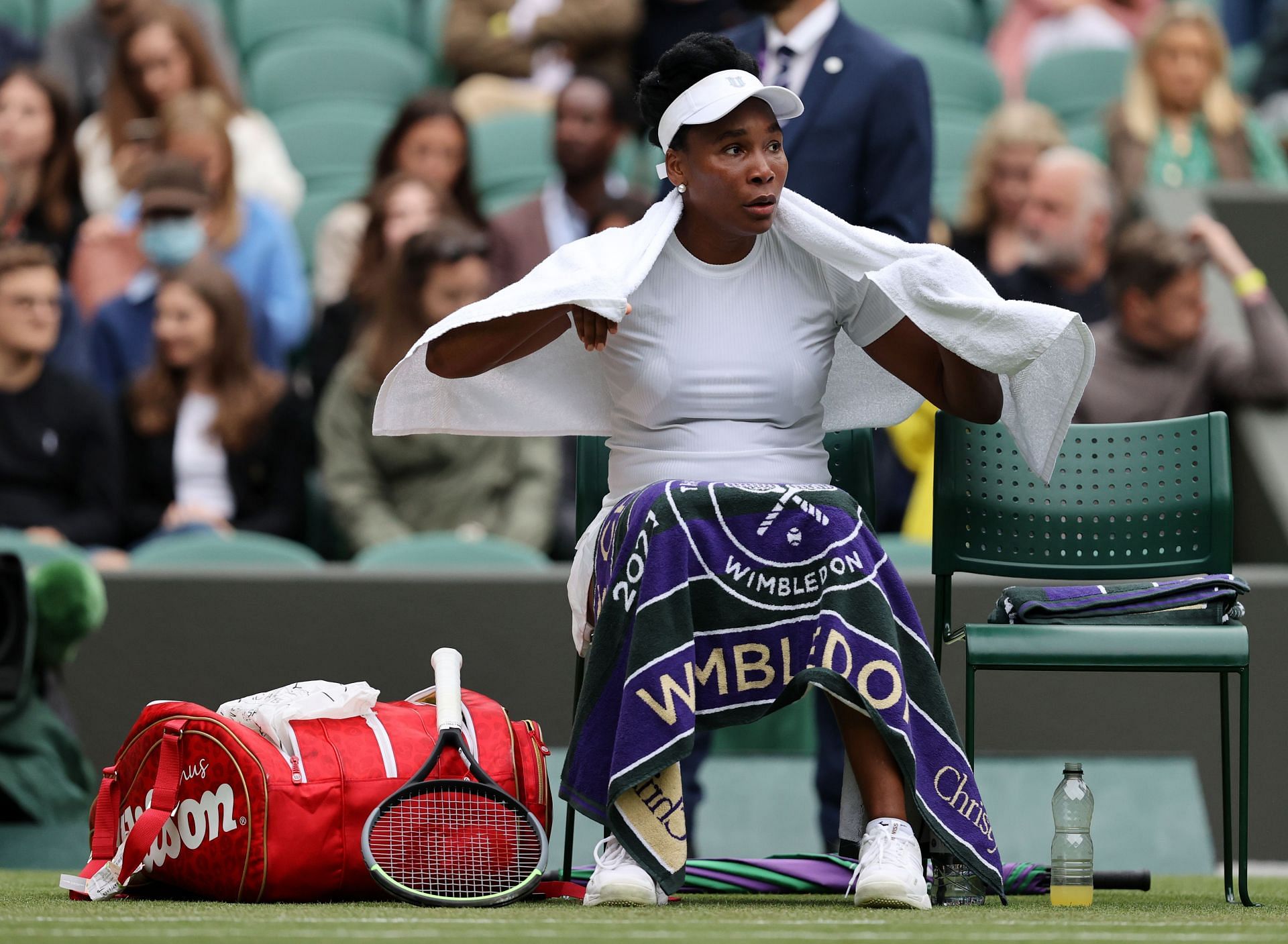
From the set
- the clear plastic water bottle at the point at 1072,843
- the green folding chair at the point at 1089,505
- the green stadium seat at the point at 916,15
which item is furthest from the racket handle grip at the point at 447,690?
the green stadium seat at the point at 916,15

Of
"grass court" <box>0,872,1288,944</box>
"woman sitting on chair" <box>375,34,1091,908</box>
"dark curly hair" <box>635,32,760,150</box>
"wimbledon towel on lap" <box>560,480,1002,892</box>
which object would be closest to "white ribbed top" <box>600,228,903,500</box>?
"woman sitting on chair" <box>375,34,1091,908</box>

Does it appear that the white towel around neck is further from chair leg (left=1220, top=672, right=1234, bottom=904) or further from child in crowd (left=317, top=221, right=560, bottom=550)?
child in crowd (left=317, top=221, right=560, bottom=550)

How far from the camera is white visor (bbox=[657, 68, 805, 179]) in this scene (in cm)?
318

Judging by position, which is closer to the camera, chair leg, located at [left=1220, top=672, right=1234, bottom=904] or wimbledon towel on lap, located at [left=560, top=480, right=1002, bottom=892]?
A: wimbledon towel on lap, located at [left=560, top=480, right=1002, bottom=892]

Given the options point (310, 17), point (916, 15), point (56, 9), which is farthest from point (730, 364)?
point (56, 9)

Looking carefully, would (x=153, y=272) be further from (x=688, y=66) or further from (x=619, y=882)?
(x=619, y=882)

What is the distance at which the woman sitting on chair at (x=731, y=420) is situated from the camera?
3.01m

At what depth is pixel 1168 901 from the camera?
11.1 feet

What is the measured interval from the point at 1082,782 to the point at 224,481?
10.4 feet

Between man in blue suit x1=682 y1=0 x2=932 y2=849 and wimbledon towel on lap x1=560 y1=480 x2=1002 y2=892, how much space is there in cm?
103

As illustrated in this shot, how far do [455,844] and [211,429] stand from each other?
306 cm

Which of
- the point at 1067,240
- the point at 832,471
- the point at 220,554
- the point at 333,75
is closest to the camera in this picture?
the point at 832,471

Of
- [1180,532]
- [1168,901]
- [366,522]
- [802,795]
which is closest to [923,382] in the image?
[1180,532]

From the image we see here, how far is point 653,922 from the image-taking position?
8.66 ft
